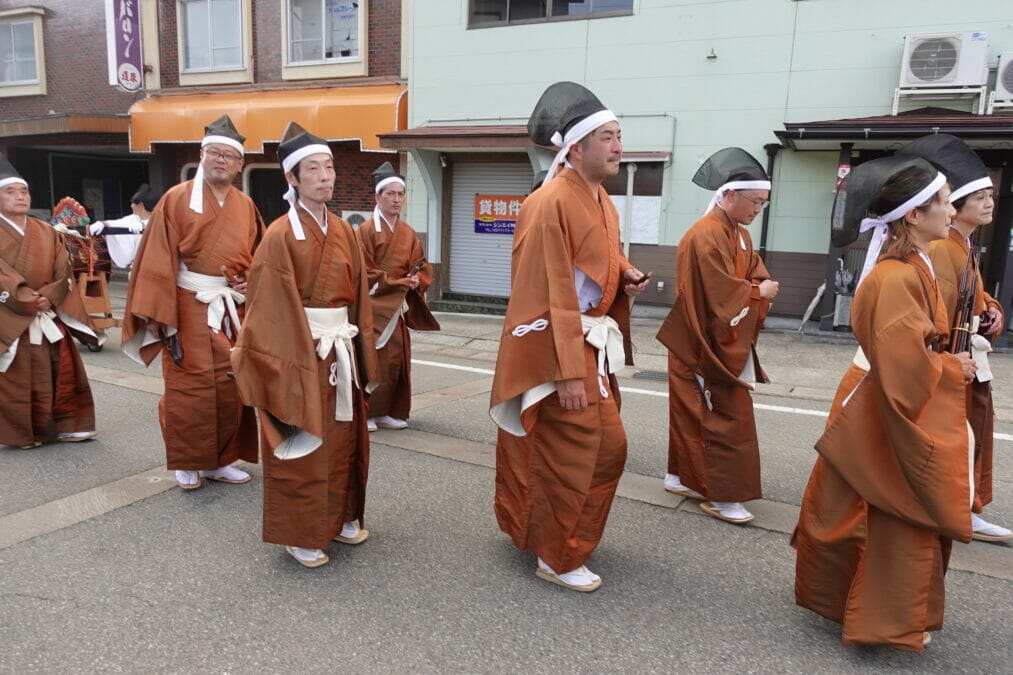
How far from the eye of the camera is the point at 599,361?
3.00 m

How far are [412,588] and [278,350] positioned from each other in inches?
45.4

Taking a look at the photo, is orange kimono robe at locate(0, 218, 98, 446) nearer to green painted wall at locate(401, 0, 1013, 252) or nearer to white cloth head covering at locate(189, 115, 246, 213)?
white cloth head covering at locate(189, 115, 246, 213)

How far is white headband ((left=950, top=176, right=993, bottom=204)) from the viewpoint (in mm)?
3123

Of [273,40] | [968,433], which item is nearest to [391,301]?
[968,433]

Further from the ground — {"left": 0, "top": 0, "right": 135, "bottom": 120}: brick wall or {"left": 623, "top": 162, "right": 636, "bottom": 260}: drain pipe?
{"left": 0, "top": 0, "right": 135, "bottom": 120}: brick wall

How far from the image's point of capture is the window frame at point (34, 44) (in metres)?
16.0

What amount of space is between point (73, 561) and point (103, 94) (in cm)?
1564

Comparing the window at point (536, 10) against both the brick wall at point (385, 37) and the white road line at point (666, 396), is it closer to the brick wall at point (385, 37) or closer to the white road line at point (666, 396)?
the brick wall at point (385, 37)

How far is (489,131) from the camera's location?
11000 mm

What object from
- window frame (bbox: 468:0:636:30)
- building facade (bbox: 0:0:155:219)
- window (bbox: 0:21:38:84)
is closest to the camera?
window frame (bbox: 468:0:636:30)

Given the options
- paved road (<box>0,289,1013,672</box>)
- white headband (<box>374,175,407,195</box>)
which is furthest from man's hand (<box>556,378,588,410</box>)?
white headband (<box>374,175,407,195</box>)

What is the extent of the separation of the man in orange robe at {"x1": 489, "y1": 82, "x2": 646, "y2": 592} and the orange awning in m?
9.61

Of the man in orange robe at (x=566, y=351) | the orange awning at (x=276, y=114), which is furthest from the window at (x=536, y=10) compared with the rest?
the man in orange robe at (x=566, y=351)

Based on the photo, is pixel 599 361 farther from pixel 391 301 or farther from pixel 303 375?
pixel 391 301
